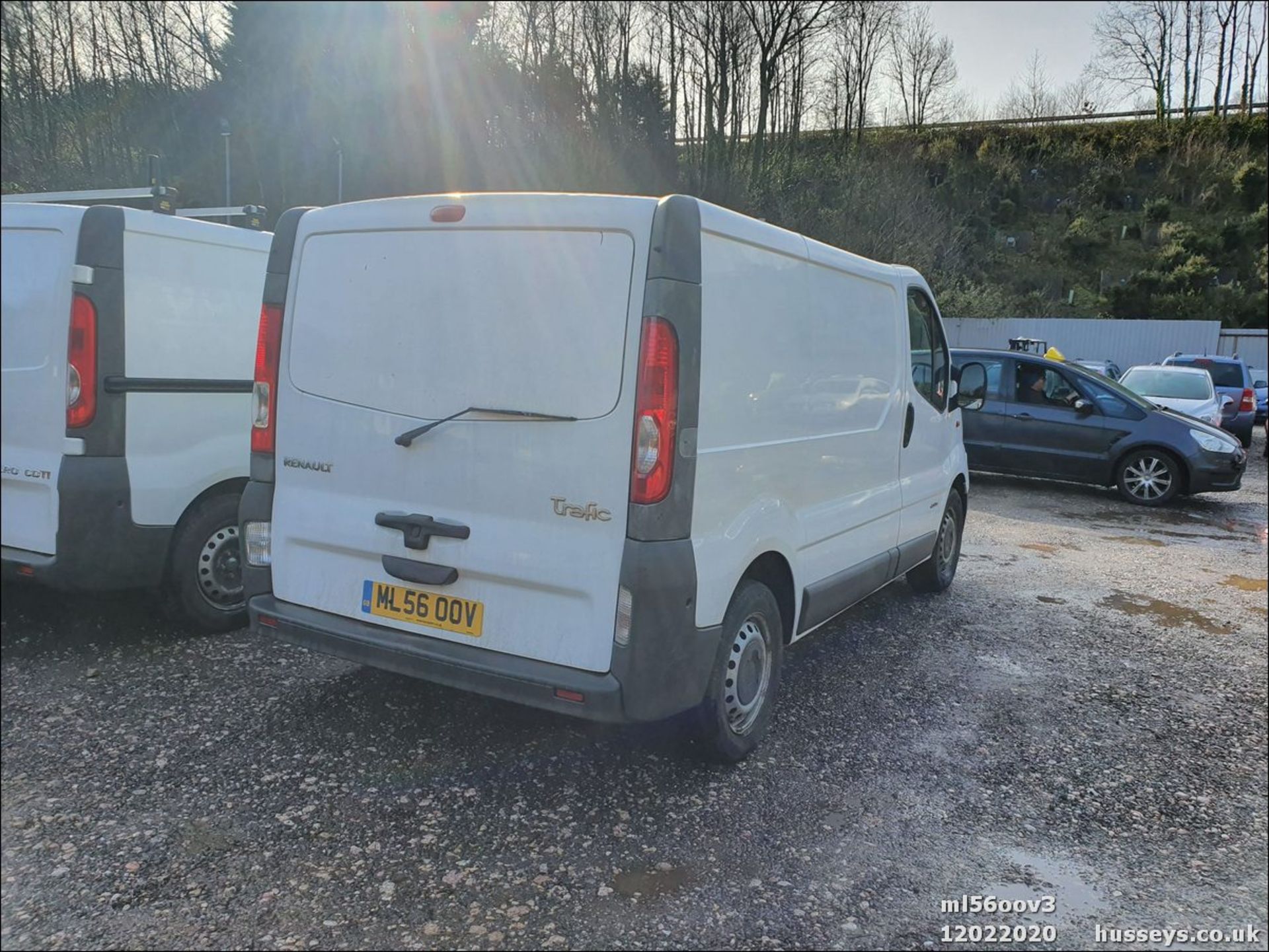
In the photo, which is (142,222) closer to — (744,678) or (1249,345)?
(744,678)

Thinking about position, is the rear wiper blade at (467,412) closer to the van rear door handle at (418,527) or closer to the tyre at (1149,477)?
the van rear door handle at (418,527)

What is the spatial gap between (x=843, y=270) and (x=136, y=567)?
12.0 ft

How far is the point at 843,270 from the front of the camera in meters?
4.27

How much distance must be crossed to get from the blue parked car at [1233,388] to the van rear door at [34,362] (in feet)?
57.6

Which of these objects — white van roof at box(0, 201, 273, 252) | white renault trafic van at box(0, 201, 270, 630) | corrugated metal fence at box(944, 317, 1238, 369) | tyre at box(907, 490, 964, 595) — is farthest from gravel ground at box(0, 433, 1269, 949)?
corrugated metal fence at box(944, 317, 1238, 369)

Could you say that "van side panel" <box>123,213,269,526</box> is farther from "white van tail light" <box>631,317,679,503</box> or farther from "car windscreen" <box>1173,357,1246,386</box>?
"car windscreen" <box>1173,357,1246,386</box>

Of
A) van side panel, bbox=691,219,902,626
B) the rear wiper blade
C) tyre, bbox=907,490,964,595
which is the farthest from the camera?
tyre, bbox=907,490,964,595

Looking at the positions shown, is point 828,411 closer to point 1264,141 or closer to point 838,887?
point 838,887

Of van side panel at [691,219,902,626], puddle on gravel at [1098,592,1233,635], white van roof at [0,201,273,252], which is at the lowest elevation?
puddle on gravel at [1098,592,1233,635]

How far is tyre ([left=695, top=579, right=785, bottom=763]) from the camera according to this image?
336cm

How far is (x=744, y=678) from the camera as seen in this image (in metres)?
3.57

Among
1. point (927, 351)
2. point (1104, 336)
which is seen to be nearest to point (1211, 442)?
point (927, 351)

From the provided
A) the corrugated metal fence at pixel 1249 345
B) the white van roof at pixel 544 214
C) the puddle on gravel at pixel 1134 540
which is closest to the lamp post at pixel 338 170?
the puddle on gravel at pixel 1134 540

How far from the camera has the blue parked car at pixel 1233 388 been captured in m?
16.8
